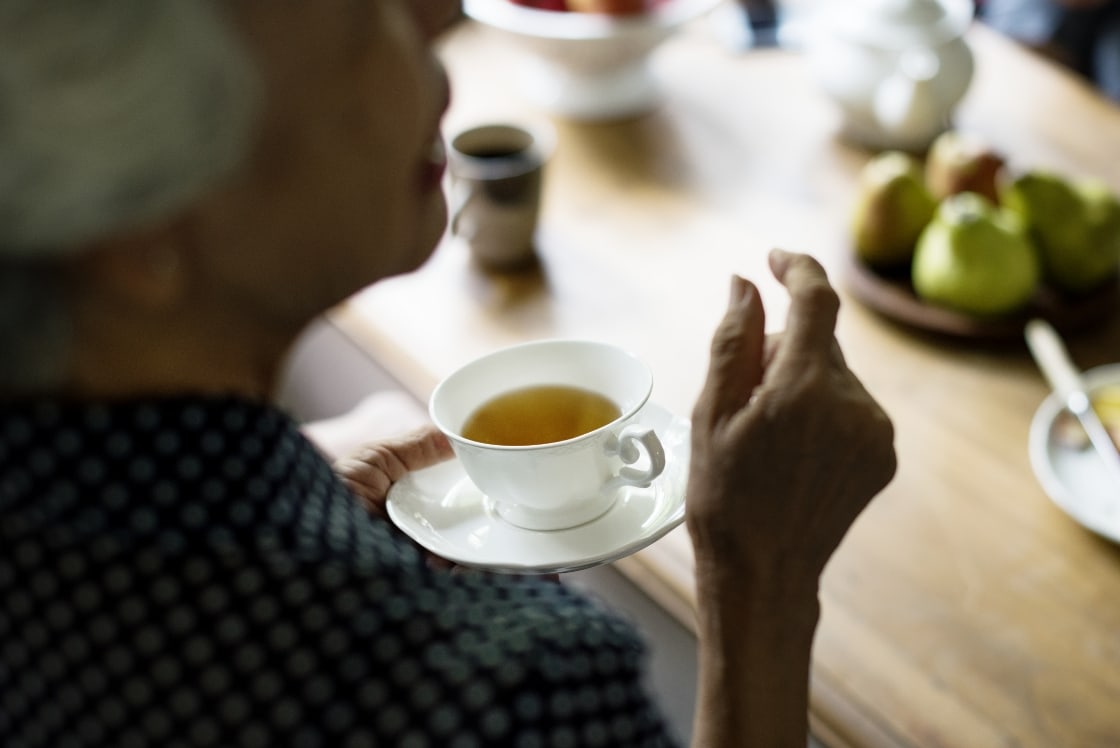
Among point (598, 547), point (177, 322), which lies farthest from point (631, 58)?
point (177, 322)

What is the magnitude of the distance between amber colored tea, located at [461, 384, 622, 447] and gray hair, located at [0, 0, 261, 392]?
1.14ft

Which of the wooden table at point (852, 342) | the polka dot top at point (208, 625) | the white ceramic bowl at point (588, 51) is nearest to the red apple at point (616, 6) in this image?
the white ceramic bowl at point (588, 51)

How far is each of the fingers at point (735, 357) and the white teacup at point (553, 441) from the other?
0.08 metres

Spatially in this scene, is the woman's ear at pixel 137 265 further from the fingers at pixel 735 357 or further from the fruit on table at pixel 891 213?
the fruit on table at pixel 891 213

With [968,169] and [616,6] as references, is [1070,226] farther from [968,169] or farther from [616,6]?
[616,6]

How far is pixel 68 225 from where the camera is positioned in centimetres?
43

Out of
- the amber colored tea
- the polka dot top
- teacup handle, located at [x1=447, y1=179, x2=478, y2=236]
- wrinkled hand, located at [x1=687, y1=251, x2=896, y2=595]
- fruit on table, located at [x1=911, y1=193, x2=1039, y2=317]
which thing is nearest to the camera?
the polka dot top

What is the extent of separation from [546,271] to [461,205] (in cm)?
11

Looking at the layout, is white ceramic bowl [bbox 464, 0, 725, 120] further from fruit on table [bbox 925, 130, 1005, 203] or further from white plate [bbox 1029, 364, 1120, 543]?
white plate [bbox 1029, 364, 1120, 543]

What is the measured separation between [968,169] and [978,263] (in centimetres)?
Result: 15

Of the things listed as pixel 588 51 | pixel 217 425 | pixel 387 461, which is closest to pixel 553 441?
pixel 387 461

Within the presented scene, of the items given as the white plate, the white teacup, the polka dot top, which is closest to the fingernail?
the white teacup

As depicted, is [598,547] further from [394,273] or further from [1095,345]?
[1095,345]

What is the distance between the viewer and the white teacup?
28.4 inches
